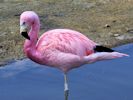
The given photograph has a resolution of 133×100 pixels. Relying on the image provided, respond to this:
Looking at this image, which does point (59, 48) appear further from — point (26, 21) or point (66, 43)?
point (26, 21)

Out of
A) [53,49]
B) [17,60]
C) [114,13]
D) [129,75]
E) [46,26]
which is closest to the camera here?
[53,49]

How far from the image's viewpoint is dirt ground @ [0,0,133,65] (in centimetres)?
669

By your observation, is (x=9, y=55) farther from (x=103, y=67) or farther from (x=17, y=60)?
(x=103, y=67)

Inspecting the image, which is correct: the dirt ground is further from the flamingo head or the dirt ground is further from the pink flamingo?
the flamingo head

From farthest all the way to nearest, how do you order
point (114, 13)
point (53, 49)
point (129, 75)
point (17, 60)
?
point (114, 13)
point (17, 60)
point (129, 75)
point (53, 49)

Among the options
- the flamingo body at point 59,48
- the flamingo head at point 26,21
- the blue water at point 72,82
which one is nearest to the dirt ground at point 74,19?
the blue water at point 72,82

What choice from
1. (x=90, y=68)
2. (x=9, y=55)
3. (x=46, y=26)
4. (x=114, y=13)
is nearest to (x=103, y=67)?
(x=90, y=68)

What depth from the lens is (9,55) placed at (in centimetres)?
621

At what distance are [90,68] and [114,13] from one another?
8.11ft

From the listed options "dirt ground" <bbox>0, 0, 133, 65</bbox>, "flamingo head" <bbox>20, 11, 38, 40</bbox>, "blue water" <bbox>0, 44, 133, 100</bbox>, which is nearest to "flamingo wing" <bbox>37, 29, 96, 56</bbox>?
"flamingo head" <bbox>20, 11, 38, 40</bbox>

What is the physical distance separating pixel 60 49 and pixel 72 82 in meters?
0.65

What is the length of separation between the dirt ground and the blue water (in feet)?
1.67

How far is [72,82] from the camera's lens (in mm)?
5328

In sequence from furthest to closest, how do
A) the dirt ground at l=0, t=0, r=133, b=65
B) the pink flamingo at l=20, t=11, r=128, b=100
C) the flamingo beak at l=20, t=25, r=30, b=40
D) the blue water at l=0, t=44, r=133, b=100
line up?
the dirt ground at l=0, t=0, r=133, b=65, the blue water at l=0, t=44, r=133, b=100, the pink flamingo at l=20, t=11, r=128, b=100, the flamingo beak at l=20, t=25, r=30, b=40
